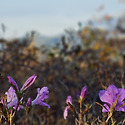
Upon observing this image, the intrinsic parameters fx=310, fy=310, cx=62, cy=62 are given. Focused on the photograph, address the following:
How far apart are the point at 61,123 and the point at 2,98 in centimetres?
199

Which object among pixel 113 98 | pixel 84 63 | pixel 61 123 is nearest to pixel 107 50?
pixel 84 63

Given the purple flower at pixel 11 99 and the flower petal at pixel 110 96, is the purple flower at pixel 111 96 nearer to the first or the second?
the flower petal at pixel 110 96

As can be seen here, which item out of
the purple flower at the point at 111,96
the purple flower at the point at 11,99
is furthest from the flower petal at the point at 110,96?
the purple flower at the point at 11,99

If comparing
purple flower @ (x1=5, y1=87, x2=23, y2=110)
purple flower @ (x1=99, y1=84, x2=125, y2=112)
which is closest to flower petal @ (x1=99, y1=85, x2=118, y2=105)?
purple flower @ (x1=99, y1=84, x2=125, y2=112)

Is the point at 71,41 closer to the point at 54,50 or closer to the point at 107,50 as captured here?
the point at 54,50

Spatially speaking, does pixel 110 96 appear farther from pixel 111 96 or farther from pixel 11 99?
pixel 11 99

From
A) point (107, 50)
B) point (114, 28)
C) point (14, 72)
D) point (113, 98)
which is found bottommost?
point (114, 28)

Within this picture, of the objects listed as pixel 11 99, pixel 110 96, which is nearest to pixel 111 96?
pixel 110 96

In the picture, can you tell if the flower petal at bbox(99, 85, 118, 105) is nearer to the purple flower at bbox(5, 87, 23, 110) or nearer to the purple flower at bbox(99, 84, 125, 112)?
the purple flower at bbox(99, 84, 125, 112)

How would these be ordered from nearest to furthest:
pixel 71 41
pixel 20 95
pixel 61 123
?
1. pixel 20 95
2. pixel 61 123
3. pixel 71 41

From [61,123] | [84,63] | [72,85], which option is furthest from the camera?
[84,63]

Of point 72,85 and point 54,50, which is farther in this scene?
point 54,50

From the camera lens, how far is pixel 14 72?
3775mm

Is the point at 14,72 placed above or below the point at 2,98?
below
